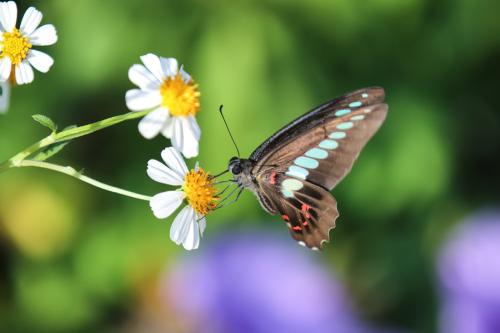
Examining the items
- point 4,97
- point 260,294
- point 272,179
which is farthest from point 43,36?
point 272,179

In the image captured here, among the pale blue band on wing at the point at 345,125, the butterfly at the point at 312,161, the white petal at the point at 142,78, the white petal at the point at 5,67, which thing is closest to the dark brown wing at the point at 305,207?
the butterfly at the point at 312,161

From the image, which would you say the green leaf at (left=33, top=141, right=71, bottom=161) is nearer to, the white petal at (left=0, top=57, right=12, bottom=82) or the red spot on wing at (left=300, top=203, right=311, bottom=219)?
the white petal at (left=0, top=57, right=12, bottom=82)

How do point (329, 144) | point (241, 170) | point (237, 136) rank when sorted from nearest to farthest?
1. point (241, 170)
2. point (329, 144)
3. point (237, 136)

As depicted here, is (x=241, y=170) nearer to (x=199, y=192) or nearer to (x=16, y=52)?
(x=199, y=192)

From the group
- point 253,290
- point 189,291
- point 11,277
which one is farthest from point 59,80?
point 253,290

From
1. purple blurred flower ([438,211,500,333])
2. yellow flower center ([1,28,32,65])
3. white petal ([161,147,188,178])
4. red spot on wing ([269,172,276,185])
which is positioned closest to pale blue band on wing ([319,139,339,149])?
red spot on wing ([269,172,276,185])

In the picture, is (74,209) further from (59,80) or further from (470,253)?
(470,253)

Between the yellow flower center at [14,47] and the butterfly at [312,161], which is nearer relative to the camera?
the yellow flower center at [14,47]

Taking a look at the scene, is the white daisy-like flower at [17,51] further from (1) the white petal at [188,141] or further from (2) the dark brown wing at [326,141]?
(2) the dark brown wing at [326,141]
